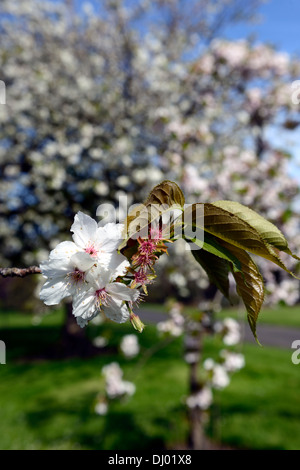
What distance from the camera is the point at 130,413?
488 cm

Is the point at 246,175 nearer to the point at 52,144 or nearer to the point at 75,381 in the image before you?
the point at 52,144

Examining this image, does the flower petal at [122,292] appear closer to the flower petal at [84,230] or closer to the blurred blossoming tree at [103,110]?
the flower petal at [84,230]

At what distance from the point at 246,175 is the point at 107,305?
3.47 m

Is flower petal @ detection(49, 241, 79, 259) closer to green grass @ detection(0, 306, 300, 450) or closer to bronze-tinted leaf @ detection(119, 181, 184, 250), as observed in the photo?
bronze-tinted leaf @ detection(119, 181, 184, 250)

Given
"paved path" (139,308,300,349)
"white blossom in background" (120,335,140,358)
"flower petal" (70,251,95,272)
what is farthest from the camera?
"paved path" (139,308,300,349)

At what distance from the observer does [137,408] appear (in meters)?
5.07

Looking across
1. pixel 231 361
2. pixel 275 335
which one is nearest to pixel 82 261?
pixel 231 361

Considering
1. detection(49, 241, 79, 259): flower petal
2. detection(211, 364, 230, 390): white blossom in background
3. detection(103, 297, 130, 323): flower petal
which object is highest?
detection(49, 241, 79, 259): flower petal

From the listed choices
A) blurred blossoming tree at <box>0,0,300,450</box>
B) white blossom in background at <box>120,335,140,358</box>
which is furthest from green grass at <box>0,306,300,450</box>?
blurred blossoming tree at <box>0,0,300,450</box>

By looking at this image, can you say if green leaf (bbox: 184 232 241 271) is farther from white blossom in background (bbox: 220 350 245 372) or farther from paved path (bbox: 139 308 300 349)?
paved path (bbox: 139 308 300 349)

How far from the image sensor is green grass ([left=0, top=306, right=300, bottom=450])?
12.9 feet

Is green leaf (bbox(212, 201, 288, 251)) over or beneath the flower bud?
over

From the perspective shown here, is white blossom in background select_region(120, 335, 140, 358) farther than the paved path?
No

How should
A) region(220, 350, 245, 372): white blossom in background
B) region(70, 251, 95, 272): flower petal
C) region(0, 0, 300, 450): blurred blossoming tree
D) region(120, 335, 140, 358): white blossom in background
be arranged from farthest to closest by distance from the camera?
region(0, 0, 300, 450): blurred blossoming tree < region(120, 335, 140, 358): white blossom in background < region(220, 350, 245, 372): white blossom in background < region(70, 251, 95, 272): flower petal
